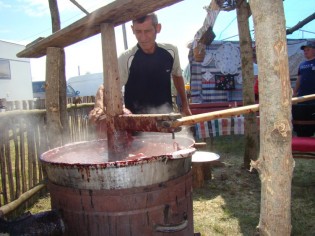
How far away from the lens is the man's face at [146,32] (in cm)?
287

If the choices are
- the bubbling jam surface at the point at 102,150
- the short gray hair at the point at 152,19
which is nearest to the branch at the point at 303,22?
the short gray hair at the point at 152,19

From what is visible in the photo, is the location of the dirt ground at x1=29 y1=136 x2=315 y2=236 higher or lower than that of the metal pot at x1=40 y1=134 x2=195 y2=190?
lower

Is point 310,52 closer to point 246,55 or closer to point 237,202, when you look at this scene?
point 246,55

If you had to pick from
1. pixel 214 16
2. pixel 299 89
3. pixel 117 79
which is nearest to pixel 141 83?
pixel 117 79

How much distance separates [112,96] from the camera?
7.75 feet

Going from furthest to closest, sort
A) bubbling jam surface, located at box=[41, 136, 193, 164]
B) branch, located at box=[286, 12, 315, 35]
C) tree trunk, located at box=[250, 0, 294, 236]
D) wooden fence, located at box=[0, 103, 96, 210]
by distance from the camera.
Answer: branch, located at box=[286, 12, 315, 35] → wooden fence, located at box=[0, 103, 96, 210] → bubbling jam surface, located at box=[41, 136, 193, 164] → tree trunk, located at box=[250, 0, 294, 236]

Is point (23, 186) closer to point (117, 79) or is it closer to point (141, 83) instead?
point (141, 83)

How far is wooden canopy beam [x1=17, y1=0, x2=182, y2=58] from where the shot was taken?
6.63 feet

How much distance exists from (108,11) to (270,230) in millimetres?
1731

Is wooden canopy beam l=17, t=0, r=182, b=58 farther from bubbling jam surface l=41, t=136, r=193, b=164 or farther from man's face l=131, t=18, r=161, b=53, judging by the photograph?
bubbling jam surface l=41, t=136, r=193, b=164

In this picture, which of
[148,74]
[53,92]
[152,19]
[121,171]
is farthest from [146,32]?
[121,171]

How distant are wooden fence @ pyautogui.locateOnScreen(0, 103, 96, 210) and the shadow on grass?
6.32ft

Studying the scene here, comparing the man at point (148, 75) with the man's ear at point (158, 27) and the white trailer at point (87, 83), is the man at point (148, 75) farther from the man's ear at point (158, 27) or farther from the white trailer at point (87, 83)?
the white trailer at point (87, 83)

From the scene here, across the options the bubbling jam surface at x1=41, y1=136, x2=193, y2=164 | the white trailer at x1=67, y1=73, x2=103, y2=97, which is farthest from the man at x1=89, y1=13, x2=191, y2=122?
the white trailer at x1=67, y1=73, x2=103, y2=97
